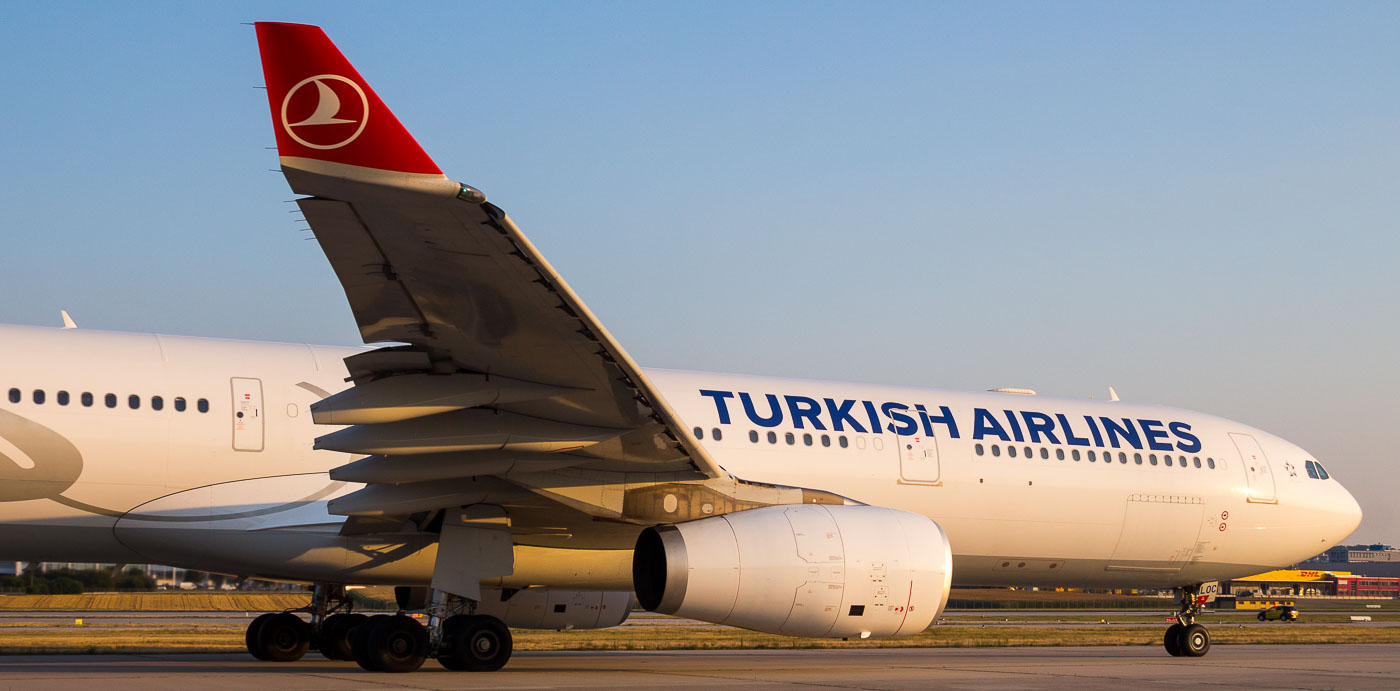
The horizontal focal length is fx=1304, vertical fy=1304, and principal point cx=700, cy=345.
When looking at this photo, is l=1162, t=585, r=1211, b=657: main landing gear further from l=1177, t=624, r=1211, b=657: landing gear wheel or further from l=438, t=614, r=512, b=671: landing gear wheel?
l=438, t=614, r=512, b=671: landing gear wheel

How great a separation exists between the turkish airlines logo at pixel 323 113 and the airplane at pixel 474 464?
0.01 metres

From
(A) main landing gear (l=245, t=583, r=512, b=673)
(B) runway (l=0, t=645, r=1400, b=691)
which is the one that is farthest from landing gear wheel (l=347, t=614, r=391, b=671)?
(B) runway (l=0, t=645, r=1400, b=691)

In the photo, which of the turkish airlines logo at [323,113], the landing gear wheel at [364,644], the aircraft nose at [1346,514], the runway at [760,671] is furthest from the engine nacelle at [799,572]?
the aircraft nose at [1346,514]

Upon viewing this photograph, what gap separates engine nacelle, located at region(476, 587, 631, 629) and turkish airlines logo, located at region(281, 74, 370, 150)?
730cm

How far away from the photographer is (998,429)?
611 inches

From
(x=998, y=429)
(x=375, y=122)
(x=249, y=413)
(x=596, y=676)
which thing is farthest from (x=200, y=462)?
(x=998, y=429)

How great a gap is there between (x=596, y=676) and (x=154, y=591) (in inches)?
1534

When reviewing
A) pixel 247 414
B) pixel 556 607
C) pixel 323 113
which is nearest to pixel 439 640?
pixel 247 414

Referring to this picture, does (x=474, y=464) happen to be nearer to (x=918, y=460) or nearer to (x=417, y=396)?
(x=417, y=396)

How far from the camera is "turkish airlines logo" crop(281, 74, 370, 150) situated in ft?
25.3

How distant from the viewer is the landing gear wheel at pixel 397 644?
11461mm

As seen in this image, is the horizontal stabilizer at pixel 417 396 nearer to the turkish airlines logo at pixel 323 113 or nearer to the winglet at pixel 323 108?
the winglet at pixel 323 108

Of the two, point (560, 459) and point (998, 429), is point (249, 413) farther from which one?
point (998, 429)

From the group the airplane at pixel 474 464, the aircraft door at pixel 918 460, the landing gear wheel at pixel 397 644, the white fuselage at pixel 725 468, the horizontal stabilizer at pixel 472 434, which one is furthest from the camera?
the aircraft door at pixel 918 460
